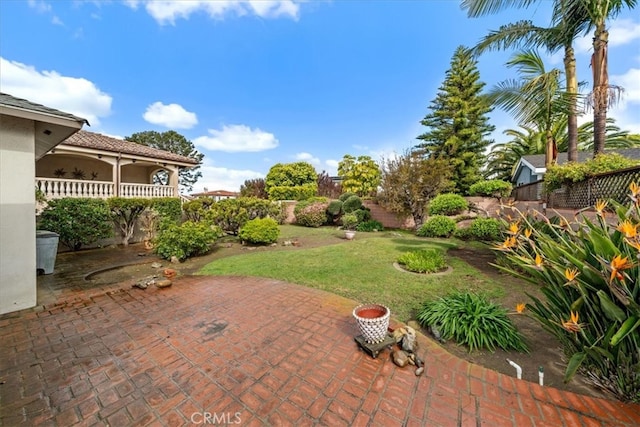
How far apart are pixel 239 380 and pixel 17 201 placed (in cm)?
467

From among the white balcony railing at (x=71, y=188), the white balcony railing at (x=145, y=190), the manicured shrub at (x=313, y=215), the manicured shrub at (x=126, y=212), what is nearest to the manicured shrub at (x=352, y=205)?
the manicured shrub at (x=313, y=215)

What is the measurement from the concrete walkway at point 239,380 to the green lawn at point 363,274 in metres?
1.18

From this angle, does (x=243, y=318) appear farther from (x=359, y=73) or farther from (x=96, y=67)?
(x=96, y=67)

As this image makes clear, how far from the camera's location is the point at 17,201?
3.94 m

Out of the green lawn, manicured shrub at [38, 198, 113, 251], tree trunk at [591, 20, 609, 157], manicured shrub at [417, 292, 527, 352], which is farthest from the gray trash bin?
tree trunk at [591, 20, 609, 157]

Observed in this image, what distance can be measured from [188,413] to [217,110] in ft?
58.7

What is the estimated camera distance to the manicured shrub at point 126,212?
31.0 ft

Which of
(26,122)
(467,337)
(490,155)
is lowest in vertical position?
(467,337)

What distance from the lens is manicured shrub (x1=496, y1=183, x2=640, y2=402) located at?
1.94m

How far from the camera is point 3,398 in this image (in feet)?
7.34

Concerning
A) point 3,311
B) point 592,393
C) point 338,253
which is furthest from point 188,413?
point 338,253

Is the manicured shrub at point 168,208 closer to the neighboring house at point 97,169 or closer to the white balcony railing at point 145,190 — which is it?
the white balcony railing at point 145,190

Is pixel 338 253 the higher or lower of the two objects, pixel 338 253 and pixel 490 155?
the lower

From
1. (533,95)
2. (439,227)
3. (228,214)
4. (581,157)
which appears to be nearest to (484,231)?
(439,227)
